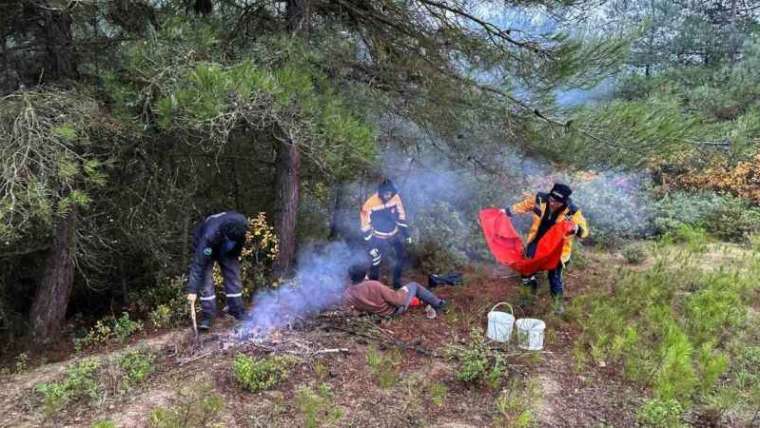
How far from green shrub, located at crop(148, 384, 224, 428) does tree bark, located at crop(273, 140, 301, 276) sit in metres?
3.03

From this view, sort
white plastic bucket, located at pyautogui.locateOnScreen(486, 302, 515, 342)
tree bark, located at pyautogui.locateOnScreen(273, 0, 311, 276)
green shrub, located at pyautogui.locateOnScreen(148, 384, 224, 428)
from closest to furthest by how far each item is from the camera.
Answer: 1. green shrub, located at pyautogui.locateOnScreen(148, 384, 224, 428)
2. white plastic bucket, located at pyautogui.locateOnScreen(486, 302, 515, 342)
3. tree bark, located at pyautogui.locateOnScreen(273, 0, 311, 276)

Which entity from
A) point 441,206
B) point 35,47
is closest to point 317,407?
point 35,47

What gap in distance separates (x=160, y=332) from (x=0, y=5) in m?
3.74

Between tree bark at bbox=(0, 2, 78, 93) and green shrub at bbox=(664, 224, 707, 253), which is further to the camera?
green shrub at bbox=(664, 224, 707, 253)

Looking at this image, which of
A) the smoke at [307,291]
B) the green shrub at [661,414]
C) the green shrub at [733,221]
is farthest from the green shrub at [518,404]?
the green shrub at [733,221]

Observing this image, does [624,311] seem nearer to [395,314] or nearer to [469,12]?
[395,314]

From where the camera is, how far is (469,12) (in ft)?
21.5

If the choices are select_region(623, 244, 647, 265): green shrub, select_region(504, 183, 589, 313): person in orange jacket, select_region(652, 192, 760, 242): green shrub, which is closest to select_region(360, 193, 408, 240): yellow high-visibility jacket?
select_region(504, 183, 589, 313): person in orange jacket

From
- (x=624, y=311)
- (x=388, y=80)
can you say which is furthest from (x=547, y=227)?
(x=388, y=80)

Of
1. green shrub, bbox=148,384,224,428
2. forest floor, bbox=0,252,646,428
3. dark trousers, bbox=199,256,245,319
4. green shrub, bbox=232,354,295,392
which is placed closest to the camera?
green shrub, bbox=148,384,224,428

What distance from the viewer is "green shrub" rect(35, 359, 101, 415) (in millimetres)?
4643

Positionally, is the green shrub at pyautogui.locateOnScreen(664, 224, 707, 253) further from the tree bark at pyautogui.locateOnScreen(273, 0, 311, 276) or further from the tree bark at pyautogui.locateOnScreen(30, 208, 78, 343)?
the tree bark at pyautogui.locateOnScreen(30, 208, 78, 343)

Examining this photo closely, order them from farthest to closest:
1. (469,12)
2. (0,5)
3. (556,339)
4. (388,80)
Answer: (388,80) < (469,12) < (556,339) < (0,5)

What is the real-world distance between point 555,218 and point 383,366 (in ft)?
9.30
